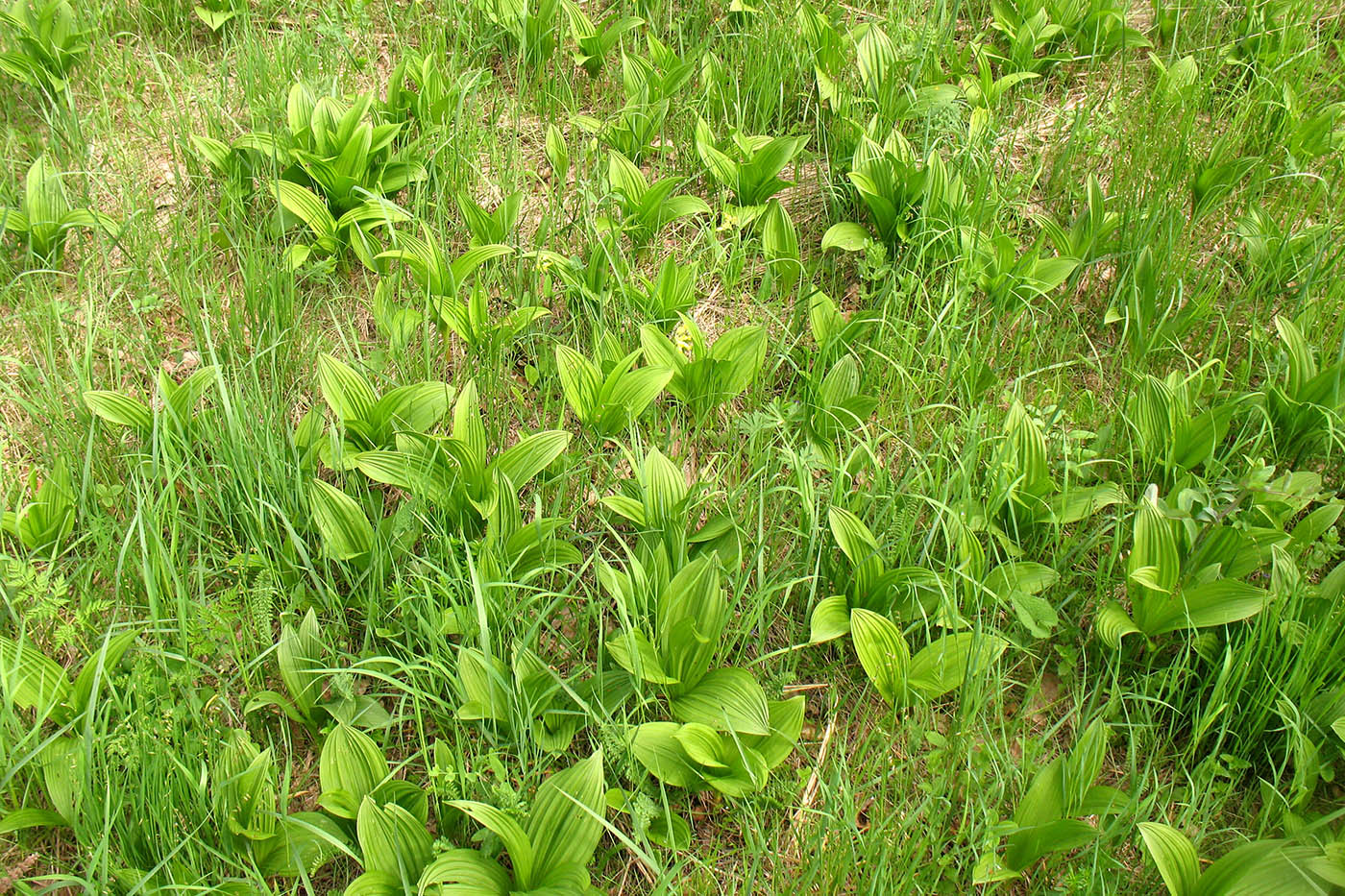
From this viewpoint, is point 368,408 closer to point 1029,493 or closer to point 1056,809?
point 1029,493

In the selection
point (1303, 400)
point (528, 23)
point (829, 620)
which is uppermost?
point (528, 23)

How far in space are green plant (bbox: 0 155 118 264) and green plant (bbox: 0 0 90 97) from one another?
53cm

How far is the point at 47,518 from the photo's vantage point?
2240 mm

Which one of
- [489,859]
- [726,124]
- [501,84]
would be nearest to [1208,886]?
[489,859]

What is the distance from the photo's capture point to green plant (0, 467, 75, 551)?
222 centimetres

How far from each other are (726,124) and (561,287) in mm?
870

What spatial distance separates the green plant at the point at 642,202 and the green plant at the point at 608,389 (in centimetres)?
58

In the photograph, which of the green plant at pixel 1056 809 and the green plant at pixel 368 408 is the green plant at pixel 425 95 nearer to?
the green plant at pixel 368 408

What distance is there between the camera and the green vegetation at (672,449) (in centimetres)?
185

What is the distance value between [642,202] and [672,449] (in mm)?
845

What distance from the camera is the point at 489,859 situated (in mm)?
1768

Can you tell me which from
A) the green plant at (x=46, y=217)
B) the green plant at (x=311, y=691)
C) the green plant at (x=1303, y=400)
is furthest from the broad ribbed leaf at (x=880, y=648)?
the green plant at (x=46, y=217)

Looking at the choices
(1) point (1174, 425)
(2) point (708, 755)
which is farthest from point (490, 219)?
(1) point (1174, 425)

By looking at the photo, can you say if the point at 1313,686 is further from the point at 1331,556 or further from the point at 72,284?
the point at 72,284
